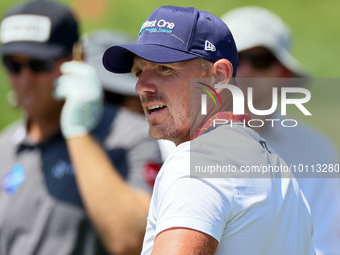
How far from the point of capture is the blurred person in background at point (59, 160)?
2070 millimetres

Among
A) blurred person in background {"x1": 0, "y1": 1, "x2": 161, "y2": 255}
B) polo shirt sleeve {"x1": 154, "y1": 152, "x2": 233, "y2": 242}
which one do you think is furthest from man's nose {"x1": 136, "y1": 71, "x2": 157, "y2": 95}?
blurred person in background {"x1": 0, "y1": 1, "x2": 161, "y2": 255}

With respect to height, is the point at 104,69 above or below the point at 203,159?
below

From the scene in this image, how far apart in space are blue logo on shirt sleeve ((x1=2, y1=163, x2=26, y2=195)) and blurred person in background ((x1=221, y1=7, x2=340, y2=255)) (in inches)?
52.9

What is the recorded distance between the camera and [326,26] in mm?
7430

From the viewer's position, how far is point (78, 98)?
94.5 inches

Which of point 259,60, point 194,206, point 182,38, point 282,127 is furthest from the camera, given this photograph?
point 259,60

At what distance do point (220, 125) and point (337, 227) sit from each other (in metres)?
1.41

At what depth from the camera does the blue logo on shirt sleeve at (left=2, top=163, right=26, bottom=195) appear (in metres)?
2.32

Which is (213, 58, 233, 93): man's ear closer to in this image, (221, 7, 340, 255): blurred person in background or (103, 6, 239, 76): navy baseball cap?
(103, 6, 239, 76): navy baseball cap

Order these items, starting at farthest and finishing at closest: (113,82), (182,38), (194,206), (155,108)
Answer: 1. (113,82)
2. (155,108)
3. (182,38)
4. (194,206)

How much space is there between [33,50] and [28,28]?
154 mm

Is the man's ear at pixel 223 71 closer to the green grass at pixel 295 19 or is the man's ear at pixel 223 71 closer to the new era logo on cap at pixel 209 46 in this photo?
the new era logo on cap at pixel 209 46

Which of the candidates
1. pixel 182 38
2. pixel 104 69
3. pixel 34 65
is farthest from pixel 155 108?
pixel 104 69

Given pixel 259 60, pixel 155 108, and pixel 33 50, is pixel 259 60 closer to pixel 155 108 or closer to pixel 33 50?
pixel 33 50
